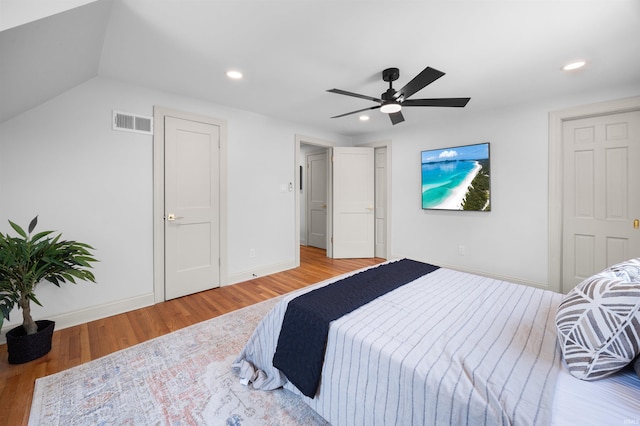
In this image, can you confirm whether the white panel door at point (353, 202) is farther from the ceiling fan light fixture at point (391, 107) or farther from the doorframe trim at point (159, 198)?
A: the doorframe trim at point (159, 198)

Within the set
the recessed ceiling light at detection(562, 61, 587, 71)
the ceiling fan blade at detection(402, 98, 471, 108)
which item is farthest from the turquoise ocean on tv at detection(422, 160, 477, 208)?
the ceiling fan blade at detection(402, 98, 471, 108)

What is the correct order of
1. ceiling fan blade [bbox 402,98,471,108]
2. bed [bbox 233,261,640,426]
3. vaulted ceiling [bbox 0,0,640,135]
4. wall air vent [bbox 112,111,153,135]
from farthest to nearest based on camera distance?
wall air vent [bbox 112,111,153,135] → ceiling fan blade [bbox 402,98,471,108] → vaulted ceiling [bbox 0,0,640,135] → bed [bbox 233,261,640,426]

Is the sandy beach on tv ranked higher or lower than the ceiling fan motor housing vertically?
lower

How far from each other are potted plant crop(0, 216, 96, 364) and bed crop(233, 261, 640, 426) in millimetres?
1582

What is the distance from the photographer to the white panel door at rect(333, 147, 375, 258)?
477 centimetres

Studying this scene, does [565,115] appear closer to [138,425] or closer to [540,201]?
[540,201]

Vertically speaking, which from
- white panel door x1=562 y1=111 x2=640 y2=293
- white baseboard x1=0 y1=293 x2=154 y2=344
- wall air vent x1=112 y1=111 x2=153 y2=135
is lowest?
white baseboard x1=0 y1=293 x2=154 y2=344

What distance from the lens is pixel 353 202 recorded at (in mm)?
4816

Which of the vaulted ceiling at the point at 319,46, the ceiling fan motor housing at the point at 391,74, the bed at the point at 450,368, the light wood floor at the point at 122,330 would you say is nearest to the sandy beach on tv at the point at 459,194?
the vaulted ceiling at the point at 319,46

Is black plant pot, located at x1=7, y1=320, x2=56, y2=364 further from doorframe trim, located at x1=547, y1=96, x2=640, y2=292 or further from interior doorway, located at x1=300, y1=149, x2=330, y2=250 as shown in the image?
doorframe trim, located at x1=547, y1=96, x2=640, y2=292

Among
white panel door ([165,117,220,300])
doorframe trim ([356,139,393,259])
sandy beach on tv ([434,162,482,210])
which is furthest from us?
doorframe trim ([356,139,393,259])

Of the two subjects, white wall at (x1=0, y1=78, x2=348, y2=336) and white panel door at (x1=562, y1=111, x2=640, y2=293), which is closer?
white wall at (x1=0, y1=78, x2=348, y2=336)

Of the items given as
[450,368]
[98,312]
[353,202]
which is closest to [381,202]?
[353,202]

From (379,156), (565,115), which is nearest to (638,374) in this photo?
(565,115)
